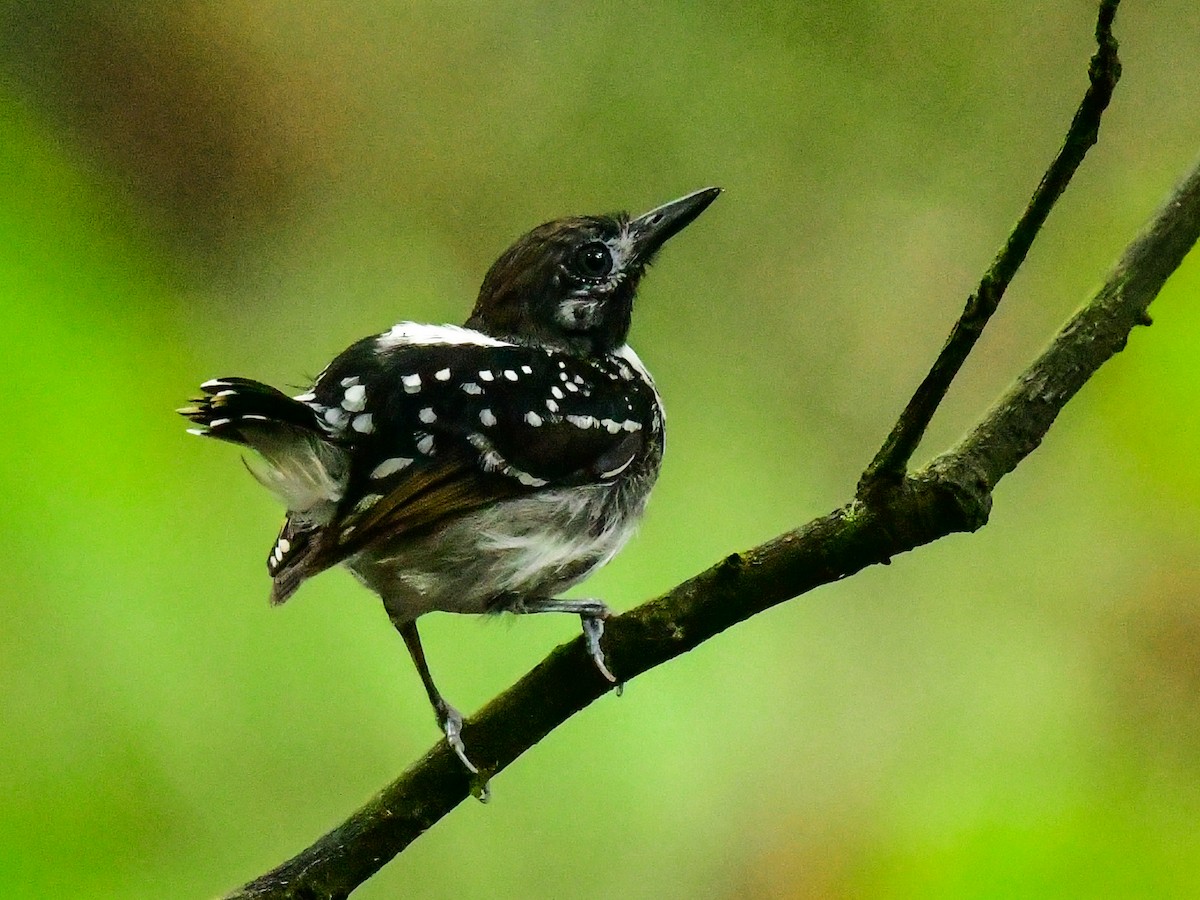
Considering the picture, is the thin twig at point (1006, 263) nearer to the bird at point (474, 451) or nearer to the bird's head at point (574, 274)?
the bird at point (474, 451)

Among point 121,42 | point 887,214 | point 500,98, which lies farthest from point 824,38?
point 121,42

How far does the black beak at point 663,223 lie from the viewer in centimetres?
162

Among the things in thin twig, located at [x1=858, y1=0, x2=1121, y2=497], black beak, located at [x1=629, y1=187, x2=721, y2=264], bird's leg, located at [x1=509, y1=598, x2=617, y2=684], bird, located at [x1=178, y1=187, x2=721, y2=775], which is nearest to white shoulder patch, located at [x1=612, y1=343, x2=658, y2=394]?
bird, located at [x1=178, y1=187, x2=721, y2=775]

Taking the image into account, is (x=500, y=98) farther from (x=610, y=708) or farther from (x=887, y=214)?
(x=610, y=708)

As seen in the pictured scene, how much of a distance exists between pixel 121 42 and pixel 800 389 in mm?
1207

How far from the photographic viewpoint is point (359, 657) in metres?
1.83

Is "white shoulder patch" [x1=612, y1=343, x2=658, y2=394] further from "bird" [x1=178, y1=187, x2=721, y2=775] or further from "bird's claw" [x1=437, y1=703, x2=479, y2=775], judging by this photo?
"bird's claw" [x1=437, y1=703, x2=479, y2=775]

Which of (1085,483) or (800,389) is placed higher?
(800,389)

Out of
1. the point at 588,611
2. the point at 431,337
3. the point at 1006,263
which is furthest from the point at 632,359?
the point at 1006,263

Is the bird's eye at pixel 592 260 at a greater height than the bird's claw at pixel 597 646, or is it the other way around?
the bird's eye at pixel 592 260

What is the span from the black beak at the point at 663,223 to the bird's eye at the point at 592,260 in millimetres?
46

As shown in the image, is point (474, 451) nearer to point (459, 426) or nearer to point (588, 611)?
point (459, 426)

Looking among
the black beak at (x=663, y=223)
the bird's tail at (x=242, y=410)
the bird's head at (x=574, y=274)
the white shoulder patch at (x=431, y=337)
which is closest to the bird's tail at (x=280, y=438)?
the bird's tail at (x=242, y=410)

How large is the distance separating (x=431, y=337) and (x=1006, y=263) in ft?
2.57
